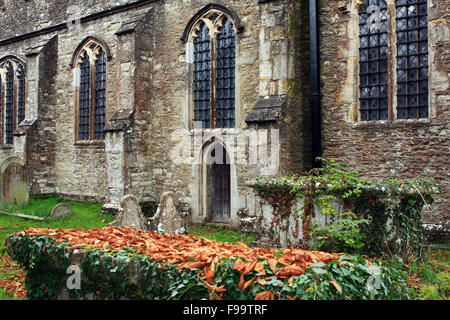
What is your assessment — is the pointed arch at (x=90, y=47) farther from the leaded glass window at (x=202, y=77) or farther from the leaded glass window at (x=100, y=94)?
the leaded glass window at (x=202, y=77)

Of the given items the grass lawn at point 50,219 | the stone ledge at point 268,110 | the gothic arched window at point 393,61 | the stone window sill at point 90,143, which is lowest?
the grass lawn at point 50,219

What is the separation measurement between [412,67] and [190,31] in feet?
23.1

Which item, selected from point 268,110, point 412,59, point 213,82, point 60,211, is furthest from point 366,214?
point 60,211

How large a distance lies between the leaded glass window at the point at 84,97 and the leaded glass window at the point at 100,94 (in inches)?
16.8

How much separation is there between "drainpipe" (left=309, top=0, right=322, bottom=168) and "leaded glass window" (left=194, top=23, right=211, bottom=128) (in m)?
3.74

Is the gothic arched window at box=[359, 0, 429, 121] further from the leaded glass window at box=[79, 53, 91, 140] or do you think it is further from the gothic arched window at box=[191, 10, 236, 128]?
the leaded glass window at box=[79, 53, 91, 140]

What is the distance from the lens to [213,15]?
1336 centimetres

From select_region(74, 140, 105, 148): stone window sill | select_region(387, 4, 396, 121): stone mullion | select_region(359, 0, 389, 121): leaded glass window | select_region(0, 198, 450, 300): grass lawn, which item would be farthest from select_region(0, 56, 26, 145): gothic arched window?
select_region(387, 4, 396, 121): stone mullion

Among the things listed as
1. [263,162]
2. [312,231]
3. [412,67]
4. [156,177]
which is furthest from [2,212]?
[412,67]

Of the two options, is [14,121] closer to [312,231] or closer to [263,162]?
[263,162]

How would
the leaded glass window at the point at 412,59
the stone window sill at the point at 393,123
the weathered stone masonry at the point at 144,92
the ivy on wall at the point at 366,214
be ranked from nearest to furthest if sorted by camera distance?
the ivy on wall at the point at 366,214, the stone window sill at the point at 393,123, the leaded glass window at the point at 412,59, the weathered stone masonry at the point at 144,92

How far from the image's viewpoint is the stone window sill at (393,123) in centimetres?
955

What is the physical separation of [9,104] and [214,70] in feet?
41.1

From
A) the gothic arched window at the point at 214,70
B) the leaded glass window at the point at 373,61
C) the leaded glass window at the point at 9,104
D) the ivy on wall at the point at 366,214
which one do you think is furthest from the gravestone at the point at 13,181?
the ivy on wall at the point at 366,214
